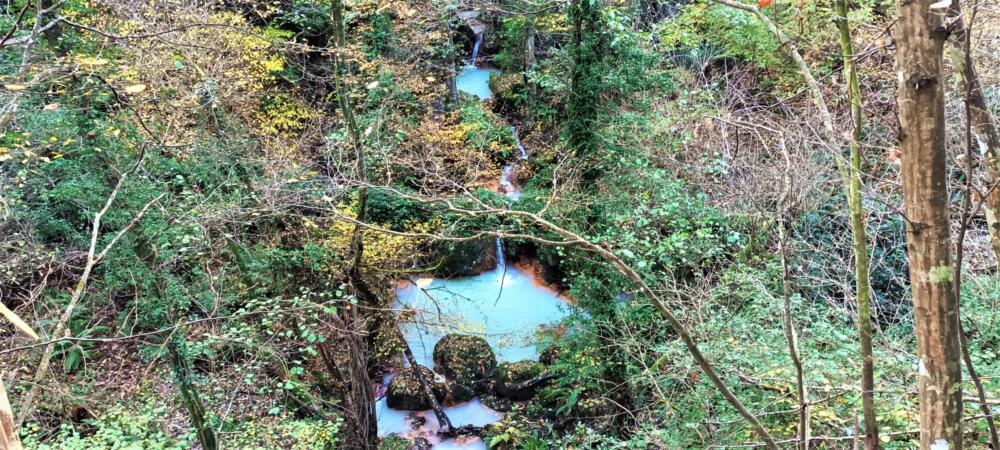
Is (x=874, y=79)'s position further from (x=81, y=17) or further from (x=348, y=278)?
(x=81, y=17)

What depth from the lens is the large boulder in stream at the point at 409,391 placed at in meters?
9.39

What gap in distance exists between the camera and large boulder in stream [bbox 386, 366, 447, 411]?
9.39 metres

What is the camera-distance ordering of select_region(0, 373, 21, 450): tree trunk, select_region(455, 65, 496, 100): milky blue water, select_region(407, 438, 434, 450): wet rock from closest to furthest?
select_region(0, 373, 21, 450): tree trunk < select_region(407, 438, 434, 450): wet rock < select_region(455, 65, 496, 100): milky blue water

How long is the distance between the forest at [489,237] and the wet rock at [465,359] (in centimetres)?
6

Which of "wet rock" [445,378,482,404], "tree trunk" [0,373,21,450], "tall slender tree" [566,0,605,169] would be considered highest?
"tall slender tree" [566,0,605,169]

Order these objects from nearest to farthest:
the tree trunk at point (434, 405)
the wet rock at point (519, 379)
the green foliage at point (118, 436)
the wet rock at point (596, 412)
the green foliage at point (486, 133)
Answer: the green foliage at point (118, 436), the wet rock at point (596, 412), the tree trunk at point (434, 405), the wet rock at point (519, 379), the green foliage at point (486, 133)

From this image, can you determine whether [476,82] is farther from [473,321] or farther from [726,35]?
[473,321]

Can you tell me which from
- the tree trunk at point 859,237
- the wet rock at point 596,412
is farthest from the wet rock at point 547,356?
the tree trunk at point 859,237

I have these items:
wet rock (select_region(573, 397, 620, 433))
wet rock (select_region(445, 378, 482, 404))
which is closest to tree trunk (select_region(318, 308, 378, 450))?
wet rock (select_region(445, 378, 482, 404))

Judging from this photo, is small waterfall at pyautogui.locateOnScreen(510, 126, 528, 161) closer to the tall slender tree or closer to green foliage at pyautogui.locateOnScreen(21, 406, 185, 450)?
the tall slender tree

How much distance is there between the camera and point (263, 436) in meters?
5.31

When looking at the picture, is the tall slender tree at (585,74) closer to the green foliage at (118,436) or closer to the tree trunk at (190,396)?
the tree trunk at (190,396)

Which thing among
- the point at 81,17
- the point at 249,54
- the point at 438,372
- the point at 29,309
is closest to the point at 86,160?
the point at 29,309

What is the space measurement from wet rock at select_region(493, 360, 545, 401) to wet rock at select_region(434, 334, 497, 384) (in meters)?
0.24
